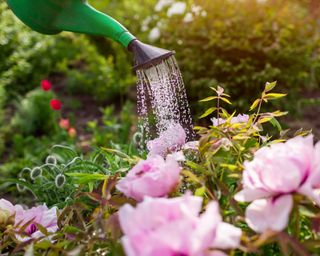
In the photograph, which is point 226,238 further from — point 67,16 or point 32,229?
point 67,16

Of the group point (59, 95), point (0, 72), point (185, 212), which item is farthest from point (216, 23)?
point (185, 212)

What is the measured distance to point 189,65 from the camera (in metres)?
4.06

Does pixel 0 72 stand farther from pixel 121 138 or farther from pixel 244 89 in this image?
pixel 244 89

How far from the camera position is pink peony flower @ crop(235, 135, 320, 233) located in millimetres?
939

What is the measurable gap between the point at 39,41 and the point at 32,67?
263 mm

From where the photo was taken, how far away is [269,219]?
3.14 feet

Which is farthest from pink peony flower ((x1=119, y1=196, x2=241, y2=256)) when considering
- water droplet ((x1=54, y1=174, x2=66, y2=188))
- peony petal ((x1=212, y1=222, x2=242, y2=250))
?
water droplet ((x1=54, y1=174, x2=66, y2=188))

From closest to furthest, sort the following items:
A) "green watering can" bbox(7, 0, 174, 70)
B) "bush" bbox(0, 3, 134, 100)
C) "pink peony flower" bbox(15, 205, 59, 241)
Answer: "pink peony flower" bbox(15, 205, 59, 241)
"green watering can" bbox(7, 0, 174, 70)
"bush" bbox(0, 3, 134, 100)

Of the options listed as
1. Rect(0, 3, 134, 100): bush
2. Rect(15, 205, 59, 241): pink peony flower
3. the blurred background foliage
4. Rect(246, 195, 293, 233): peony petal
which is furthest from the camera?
Rect(0, 3, 134, 100): bush

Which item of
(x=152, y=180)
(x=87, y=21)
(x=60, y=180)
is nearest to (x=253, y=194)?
(x=152, y=180)

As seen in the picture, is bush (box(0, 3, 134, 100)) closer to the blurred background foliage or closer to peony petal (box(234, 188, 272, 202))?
the blurred background foliage

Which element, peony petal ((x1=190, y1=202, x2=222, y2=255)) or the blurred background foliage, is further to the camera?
the blurred background foliage

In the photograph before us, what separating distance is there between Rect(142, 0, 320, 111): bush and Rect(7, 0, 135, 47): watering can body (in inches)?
89.2

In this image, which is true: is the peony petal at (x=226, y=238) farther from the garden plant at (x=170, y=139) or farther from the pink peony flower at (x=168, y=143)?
the pink peony flower at (x=168, y=143)
